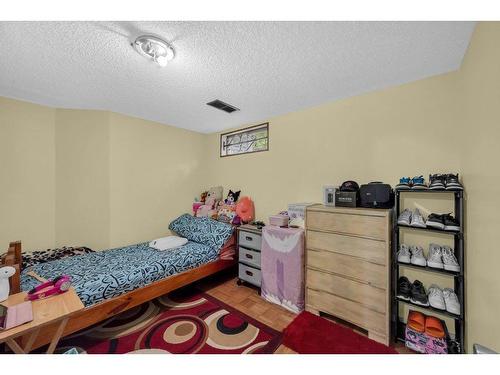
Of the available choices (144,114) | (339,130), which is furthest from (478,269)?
(144,114)

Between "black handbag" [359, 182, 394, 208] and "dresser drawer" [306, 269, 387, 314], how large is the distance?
0.75m

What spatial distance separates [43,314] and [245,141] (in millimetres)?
2889

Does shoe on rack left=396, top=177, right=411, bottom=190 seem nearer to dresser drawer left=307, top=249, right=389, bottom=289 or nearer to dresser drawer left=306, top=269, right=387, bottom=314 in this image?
dresser drawer left=307, top=249, right=389, bottom=289

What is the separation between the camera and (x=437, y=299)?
1495 mm

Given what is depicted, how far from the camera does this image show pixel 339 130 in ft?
7.49

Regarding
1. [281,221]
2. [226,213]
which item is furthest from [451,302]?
[226,213]

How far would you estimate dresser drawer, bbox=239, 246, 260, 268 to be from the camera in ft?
8.13

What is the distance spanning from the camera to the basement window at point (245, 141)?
9.84 feet

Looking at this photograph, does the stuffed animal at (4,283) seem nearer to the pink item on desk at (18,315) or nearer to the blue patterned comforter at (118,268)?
the pink item on desk at (18,315)

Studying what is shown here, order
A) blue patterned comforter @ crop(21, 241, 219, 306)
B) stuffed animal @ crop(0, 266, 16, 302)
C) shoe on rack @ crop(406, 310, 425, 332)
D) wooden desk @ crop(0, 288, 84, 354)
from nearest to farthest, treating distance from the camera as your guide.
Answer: wooden desk @ crop(0, 288, 84, 354), stuffed animal @ crop(0, 266, 16, 302), shoe on rack @ crop(406, 310, 425, 332), blue patterned comforter @ crop(21, 241, 219, 306)

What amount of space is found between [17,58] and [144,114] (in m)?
1.33

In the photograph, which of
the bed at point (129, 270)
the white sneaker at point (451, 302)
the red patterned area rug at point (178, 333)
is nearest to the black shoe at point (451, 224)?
the white sneaker at point (451, 302)

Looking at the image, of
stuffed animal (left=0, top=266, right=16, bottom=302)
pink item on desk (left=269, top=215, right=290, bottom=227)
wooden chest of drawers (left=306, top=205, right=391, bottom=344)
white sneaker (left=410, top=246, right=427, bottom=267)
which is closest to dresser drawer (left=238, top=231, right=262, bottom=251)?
pink item on desk (left=269, top=215, right=290, bottom=227)

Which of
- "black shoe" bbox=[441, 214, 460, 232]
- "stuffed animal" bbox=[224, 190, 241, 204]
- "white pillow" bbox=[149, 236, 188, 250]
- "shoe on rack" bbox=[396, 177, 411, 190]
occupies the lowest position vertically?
"white pillow" bbox=[149, 236, 188, 250]
